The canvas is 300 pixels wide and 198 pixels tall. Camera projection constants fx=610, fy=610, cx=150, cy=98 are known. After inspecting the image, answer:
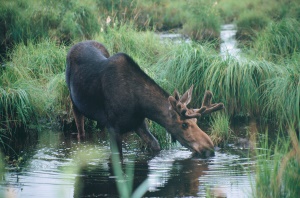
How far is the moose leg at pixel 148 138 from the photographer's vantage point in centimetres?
898

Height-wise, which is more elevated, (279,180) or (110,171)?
(279,180)

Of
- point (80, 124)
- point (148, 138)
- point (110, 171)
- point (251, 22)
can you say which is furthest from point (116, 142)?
point (251, 22)

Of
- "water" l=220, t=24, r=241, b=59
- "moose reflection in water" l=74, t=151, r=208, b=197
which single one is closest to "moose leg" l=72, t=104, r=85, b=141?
"moose reflection in water" l=74, t=151, r=208, b=197

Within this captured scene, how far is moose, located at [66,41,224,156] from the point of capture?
27.3ft

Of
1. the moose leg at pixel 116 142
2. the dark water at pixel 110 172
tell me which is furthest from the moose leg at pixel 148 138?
the moose leg at pixel 116 142

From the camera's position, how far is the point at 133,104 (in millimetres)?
8617

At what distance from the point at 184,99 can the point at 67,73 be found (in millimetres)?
2436

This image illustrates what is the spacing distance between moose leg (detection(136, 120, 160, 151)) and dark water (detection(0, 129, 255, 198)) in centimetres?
13

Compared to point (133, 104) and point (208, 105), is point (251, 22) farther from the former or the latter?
point (133, 104)

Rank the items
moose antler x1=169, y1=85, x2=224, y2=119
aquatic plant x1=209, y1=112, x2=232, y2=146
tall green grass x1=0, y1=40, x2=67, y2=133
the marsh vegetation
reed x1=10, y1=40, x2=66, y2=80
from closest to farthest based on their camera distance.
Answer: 1. moose antler x1=169, y1=85, x2=224, y2=119
2. aquatic plant x1=209, y1=112, x2=232, y2=146
3. the marsh vegetation
4. tall green grass x1=0, y1=40, x2=67, y2=133
5. reed x1=10, y1=40, x2=66, y2=80

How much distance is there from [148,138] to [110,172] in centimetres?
119

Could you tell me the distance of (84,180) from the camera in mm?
7574

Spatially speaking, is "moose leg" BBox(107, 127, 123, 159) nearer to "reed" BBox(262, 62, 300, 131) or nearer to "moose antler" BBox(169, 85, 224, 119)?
"moose antler" BBox(169, 85, 224, 119)

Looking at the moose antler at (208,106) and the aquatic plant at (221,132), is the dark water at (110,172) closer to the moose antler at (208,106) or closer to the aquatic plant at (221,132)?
the aquatic plant at (221,132)
